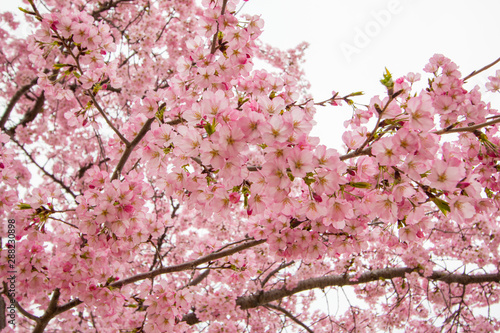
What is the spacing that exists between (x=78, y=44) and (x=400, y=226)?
2.38m

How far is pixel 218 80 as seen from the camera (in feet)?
6.19

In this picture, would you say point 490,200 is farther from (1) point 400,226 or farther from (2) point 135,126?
(2) point 135,126

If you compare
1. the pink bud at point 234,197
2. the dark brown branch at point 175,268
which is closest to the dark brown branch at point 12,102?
the dark brown branch at point 175,268

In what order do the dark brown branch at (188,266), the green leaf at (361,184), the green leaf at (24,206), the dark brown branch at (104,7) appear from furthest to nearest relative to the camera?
the dark brown branch at (104,7) < the dark brown branch at (188,266) < the green leaf at (24,206) < the green leaf at (361,184)

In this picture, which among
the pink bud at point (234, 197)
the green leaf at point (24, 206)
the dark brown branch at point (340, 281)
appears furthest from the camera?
the dark brown branch at point (340, 281)

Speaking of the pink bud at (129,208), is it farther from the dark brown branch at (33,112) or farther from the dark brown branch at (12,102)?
the dark brown branch at (33,112)

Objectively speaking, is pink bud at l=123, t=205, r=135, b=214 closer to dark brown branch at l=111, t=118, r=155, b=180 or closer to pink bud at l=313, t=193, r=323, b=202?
dark brown branch at l=111, t=118, r=155, b=180

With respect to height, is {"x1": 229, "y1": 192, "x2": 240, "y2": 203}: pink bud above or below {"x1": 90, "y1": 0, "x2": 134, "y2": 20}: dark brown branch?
below

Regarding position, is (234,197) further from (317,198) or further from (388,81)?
(388,81)

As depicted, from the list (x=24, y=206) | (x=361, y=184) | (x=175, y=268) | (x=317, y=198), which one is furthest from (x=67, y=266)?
(x=361, y=184)

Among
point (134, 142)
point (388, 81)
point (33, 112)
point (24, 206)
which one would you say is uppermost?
point (33, 112)

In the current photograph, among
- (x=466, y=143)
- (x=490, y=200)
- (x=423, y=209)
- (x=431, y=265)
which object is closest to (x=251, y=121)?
(x=423, y=209)

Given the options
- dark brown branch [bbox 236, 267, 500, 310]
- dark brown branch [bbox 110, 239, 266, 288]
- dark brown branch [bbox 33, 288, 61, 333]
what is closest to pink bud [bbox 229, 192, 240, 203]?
dark brown branch [bbox 110, 239, 266, 288]

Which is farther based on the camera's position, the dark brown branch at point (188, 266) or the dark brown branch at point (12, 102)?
the dark brown branch at point (12, 102)
